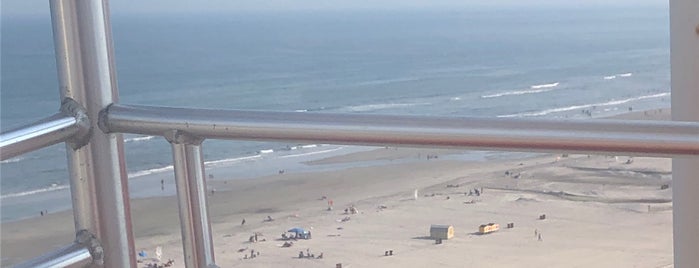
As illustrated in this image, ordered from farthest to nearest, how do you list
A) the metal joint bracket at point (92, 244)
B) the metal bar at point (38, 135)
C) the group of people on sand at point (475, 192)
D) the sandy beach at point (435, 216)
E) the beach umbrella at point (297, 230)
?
the group of people on sand at point (475, 192) → the beach umbrella at point (297, 230) → the sandy beach at point (435, 216) → the metal joint bracket at point (92, 244) → the metal bar at point (38, 135)

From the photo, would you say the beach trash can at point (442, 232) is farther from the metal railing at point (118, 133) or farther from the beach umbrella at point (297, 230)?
the metal railing at point (118, 133)

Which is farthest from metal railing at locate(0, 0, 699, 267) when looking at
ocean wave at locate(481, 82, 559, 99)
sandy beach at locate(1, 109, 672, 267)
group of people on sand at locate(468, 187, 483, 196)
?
ocean wave at locate(481, 82, 559, 99)

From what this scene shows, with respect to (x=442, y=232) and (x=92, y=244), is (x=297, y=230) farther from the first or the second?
(x=92, y=244)

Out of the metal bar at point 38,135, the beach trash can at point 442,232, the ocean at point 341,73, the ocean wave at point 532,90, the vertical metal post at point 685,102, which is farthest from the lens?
the ocean wave at point 532,90

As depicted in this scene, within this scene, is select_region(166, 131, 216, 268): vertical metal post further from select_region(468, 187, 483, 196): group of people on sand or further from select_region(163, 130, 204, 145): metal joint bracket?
select_region(468, 187, 483, 196): group of people on sand

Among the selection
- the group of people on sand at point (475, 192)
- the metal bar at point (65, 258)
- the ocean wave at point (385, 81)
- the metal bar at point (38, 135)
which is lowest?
the group of people on sand at point (475, 192)

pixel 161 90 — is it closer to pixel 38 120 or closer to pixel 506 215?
pixel 506 215

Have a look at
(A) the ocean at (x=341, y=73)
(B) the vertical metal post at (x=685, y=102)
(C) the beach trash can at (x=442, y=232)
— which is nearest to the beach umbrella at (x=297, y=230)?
(A) the ocean at (x=341, y=73)
